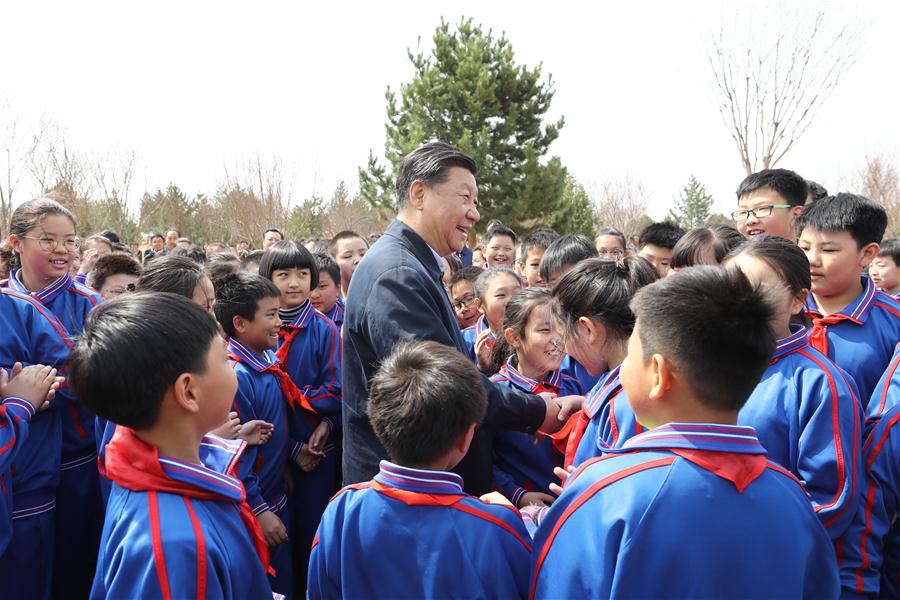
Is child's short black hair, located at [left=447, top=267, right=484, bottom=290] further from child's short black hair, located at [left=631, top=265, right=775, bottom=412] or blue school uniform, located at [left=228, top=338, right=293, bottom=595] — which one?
child's short black hair, located at [left=631, top=265, right=775, bottom=412]

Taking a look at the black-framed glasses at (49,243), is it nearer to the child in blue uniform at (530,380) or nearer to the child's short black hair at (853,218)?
the child in blue uniform at (530,380)

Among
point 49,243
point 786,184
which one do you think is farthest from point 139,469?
point 786,184

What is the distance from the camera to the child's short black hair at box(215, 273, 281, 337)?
10.4ft

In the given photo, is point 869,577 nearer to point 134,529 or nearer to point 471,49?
point 134,529

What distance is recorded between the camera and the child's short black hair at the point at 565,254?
14.1 ft

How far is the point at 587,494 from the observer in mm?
1321

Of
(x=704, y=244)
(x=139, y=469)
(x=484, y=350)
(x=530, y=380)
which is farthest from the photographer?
(x=704, y=244)

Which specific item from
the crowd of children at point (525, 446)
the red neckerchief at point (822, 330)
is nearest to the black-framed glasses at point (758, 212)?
the crowd of children at point (525, 446)

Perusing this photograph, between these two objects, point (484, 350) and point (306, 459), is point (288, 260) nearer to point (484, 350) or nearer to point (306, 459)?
point (306, 459)

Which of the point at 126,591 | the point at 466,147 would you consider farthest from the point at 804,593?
the point at 466,147

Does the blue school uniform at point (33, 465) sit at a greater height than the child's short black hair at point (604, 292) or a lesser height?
lesser

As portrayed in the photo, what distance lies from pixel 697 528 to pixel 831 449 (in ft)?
2.69

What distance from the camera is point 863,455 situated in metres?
1.96

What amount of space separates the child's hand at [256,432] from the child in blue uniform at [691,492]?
5.80ft
